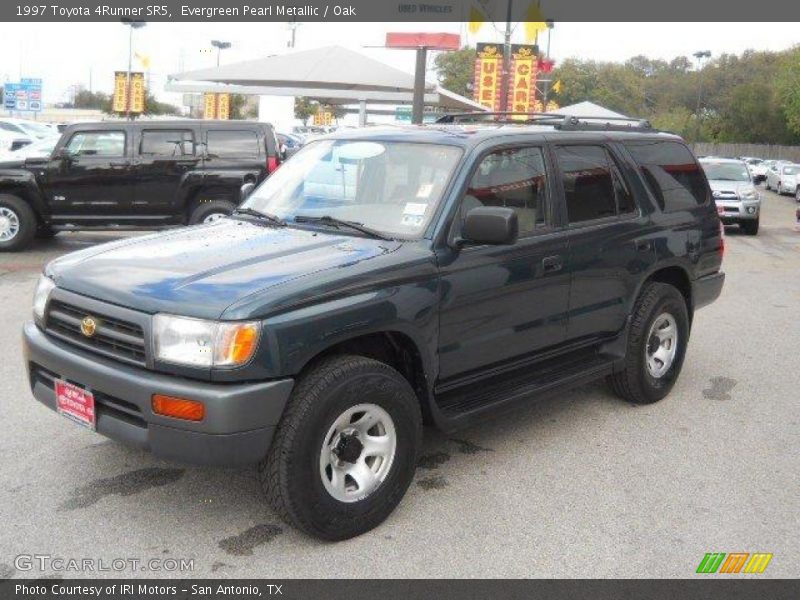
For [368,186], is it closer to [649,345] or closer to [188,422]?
[188,422]

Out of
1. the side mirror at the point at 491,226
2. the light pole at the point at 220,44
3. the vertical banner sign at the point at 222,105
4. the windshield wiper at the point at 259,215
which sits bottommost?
the windshield wiper at the point at 259,215

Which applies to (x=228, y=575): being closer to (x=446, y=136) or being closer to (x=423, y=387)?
(x=423, y=387)

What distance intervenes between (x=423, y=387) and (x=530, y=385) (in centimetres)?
79

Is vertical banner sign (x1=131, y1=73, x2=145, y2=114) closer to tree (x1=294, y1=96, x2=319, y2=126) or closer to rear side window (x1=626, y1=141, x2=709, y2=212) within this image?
tree (x1=294, y1=96, x2=319, y2=126)

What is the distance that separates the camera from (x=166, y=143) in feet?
38.2

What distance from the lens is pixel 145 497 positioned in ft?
13.1

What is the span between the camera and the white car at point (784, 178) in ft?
109

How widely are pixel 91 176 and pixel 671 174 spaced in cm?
843

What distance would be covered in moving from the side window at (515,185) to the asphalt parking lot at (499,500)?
1365mm

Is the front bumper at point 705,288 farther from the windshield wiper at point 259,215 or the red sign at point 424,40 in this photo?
the red sign at point 424,40

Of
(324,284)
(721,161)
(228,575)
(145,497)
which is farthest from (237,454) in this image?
(721,161)

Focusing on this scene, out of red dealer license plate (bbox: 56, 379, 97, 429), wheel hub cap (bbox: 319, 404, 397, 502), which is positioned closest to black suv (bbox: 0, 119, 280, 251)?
red dealer license plate (bbox: 56, 379, 97, 429)

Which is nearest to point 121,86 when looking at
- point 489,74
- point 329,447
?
point 489,74

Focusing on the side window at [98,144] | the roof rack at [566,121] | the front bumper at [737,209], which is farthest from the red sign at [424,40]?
the roof rack at [566,121]
